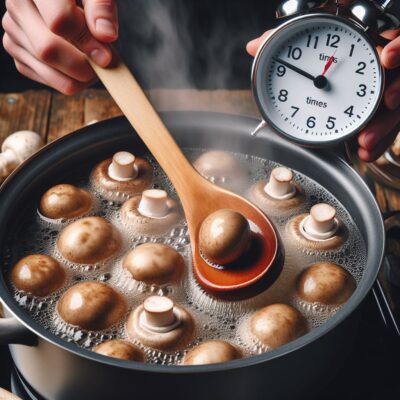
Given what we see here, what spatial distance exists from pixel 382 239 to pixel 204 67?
50.1 inches

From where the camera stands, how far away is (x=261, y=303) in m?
1.07

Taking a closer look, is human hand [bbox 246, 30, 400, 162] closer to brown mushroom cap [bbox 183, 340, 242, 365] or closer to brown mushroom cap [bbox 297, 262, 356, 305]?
brown mushroom cap [bbox 297, 262, 356, 305]

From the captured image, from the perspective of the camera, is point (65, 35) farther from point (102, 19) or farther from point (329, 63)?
point (329, 63)

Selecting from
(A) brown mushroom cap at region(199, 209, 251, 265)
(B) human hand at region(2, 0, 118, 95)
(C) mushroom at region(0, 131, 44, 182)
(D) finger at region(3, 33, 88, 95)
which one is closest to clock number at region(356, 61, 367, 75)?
(A) brown mushroom cap at region(199, 209, 251, 265)

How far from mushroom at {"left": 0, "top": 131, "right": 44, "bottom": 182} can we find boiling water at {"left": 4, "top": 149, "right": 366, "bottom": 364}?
0.38 metres

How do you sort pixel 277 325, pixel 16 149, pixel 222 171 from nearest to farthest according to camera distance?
pixel 277 325, pixel 222 171, pixel 16 149

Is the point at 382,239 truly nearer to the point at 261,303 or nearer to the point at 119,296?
the point at 261,303

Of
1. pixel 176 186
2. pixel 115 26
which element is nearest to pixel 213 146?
pixel 176 186

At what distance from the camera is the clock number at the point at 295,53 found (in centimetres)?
117

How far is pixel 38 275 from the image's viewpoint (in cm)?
107

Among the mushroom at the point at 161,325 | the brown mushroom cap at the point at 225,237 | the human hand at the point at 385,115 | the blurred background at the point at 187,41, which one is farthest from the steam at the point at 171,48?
the mushroom at the point at 161,325

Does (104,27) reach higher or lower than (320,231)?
higher

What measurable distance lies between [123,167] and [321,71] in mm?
430

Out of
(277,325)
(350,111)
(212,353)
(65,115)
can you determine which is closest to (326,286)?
(277,325)
